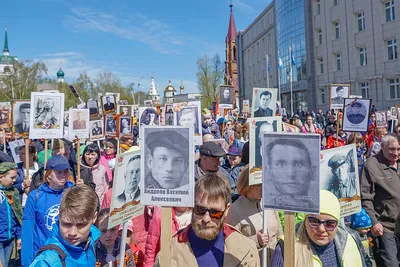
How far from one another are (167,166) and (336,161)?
161 cm

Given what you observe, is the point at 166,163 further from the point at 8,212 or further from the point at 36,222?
the point at 8,212

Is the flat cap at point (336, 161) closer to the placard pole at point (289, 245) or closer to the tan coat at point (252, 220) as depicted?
the tan coat at point (252, 220)

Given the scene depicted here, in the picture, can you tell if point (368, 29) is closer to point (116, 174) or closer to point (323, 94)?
point (323, 94)

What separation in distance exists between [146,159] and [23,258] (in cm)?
200

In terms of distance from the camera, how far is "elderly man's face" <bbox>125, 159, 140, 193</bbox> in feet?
9.07

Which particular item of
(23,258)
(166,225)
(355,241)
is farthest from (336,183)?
(23,258)

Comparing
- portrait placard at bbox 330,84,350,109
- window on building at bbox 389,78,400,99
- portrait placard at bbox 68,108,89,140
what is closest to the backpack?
portrait placard at bbox 68,108,89,140

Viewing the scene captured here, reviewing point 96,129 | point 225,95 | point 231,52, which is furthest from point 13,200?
point 231,52

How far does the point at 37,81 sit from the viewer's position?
1356 inches

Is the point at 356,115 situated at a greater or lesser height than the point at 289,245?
greater

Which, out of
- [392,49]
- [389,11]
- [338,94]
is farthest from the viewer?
[389,11]

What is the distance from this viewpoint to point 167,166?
2457 millimetres

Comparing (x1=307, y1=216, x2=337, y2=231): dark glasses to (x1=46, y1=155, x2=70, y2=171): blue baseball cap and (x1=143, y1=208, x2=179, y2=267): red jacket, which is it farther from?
(x1=46, y1=155, x2=70, y2=171): blue baseball cap

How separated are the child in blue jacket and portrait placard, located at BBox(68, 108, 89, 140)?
114 inches
